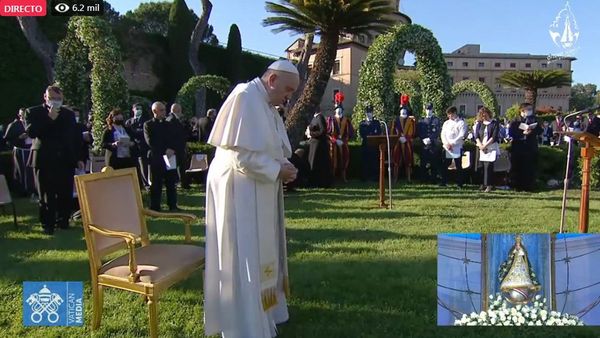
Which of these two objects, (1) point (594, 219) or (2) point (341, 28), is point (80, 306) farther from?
(2) point (341, 28)

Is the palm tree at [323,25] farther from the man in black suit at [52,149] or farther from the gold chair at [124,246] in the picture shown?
the gold chair at [124,246]

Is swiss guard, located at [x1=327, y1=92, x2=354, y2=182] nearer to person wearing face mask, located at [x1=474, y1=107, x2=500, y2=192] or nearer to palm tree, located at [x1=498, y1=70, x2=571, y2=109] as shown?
person wearing face mask, located at [x1=474, y1=107, x2=500, y2=192]

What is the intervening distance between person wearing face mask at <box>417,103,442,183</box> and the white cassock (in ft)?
32.4

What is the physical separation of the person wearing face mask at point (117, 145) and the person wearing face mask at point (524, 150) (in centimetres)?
808

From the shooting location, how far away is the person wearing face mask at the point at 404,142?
1326cm

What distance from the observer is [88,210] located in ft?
12.2

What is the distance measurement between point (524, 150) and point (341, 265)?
757cm

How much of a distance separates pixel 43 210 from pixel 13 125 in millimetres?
4557

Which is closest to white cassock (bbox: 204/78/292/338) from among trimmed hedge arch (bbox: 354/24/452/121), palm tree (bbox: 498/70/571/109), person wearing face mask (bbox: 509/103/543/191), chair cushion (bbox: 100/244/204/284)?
chair cushion (bbox: 100/244/204/284)

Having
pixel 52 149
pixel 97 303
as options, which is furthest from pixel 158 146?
pixel 97 303

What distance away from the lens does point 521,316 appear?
3617 millimetres

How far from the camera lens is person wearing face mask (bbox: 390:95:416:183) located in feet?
43.5

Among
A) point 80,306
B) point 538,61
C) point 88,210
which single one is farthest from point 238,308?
point 538,61

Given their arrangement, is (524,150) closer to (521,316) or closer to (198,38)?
(521,316)
